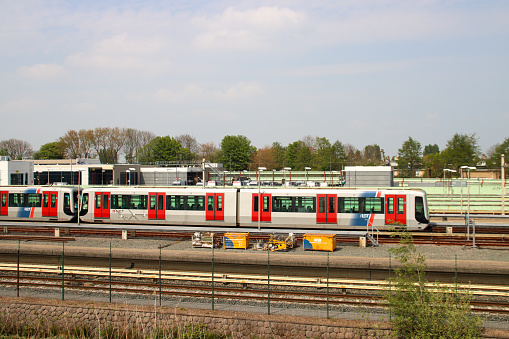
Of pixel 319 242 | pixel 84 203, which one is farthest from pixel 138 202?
pixel 319 242

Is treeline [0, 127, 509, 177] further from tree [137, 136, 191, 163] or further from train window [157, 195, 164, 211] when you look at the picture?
train window [157, 195, 164, 211]

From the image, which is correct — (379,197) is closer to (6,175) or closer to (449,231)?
(449,231)

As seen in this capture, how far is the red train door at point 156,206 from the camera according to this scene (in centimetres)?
2891

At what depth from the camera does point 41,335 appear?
14.4m

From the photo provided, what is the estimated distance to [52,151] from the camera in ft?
376

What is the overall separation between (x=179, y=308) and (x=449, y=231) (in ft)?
65.7

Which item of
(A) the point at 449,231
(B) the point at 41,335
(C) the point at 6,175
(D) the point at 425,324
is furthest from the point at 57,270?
(C) the point at 6,175

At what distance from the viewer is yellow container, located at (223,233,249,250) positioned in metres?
23.3

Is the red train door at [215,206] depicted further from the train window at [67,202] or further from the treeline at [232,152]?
the treeline at [232,152]

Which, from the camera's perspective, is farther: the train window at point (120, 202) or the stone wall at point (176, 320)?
the train window at point (120, 202)

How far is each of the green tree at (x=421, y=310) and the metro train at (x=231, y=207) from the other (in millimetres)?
14012

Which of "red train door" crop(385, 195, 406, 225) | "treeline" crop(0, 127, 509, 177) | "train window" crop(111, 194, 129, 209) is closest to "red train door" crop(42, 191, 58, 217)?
"train window" crop(111, 194, 129, 209)

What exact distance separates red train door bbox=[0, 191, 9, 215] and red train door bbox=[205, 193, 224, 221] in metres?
16.6

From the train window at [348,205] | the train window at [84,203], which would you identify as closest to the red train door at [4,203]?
the train window at [84,203]
